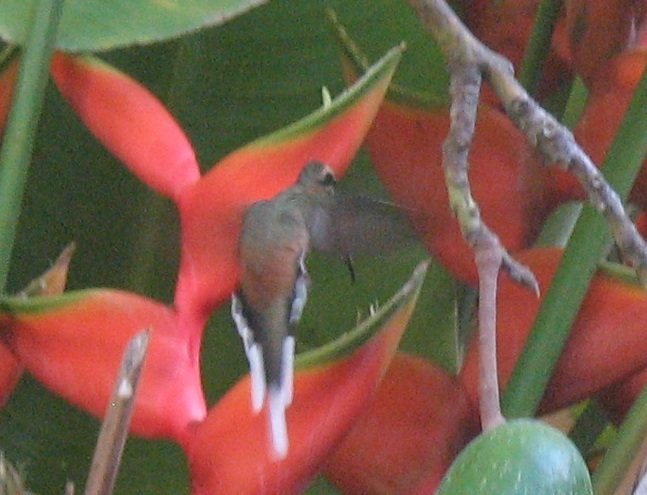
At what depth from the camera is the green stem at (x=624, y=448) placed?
0.35 m

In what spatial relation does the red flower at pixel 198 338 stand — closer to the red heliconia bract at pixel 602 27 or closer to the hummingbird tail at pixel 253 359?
the hummingbird tail at pixel 253 359

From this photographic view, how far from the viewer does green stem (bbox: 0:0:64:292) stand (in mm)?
341

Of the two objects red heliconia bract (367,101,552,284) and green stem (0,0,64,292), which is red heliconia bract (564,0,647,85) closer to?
red heliconia bract (367,101,552,284)

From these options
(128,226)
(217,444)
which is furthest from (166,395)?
(128,226)

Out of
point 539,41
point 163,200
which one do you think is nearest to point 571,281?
point 539,41

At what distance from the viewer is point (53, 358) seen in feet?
1.06

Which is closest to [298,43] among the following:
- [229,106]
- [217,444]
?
[229,106]

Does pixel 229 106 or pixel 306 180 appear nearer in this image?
pixel 306 180

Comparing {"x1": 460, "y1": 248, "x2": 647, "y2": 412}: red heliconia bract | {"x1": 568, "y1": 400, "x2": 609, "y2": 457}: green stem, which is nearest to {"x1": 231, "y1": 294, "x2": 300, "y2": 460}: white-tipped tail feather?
{"x1": 460, "y1": 248, "x2": 647, "y2": 412}: red heliconia bract

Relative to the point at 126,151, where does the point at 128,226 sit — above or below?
below

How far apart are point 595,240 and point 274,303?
0.39 feet

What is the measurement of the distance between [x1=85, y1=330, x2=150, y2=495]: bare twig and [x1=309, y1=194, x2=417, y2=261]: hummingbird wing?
0.29ft

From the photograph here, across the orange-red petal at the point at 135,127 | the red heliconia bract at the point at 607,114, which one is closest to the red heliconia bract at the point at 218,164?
the orange-red petal at the point at 135,127

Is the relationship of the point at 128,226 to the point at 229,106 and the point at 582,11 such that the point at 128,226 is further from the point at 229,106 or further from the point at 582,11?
the point at 582,11
